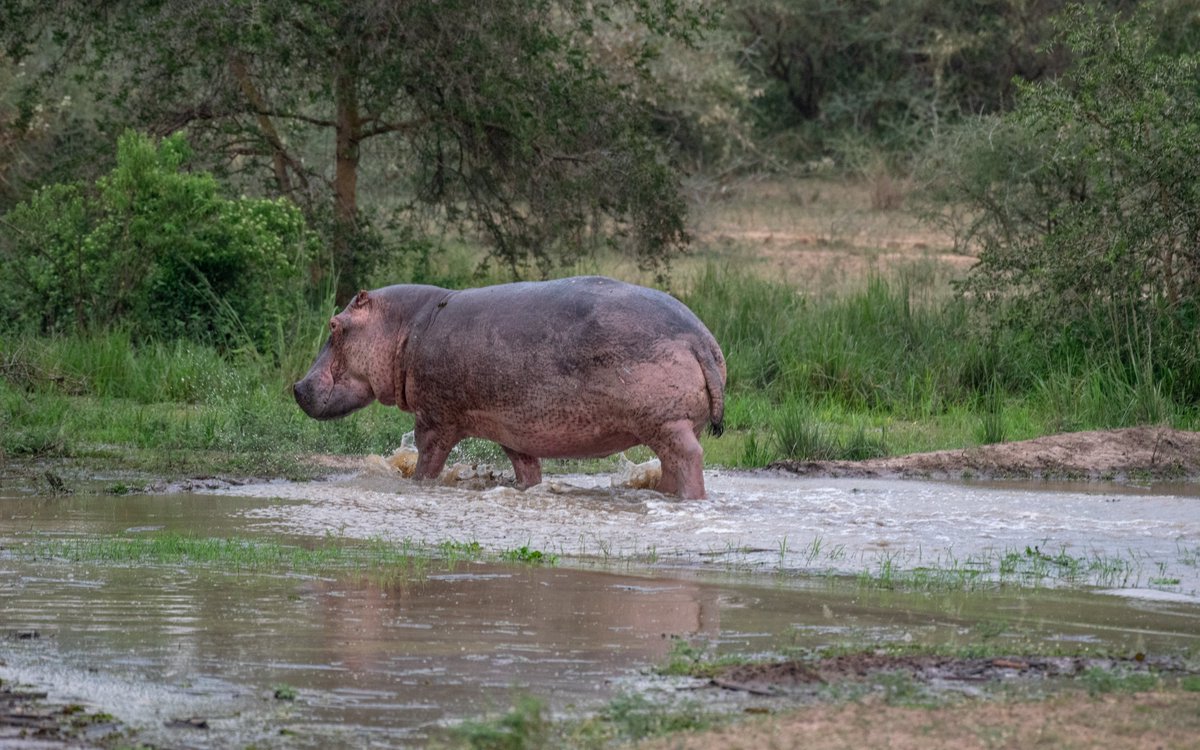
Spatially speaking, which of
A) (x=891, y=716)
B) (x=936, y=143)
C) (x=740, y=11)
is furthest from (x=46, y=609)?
(x=740, y=11)

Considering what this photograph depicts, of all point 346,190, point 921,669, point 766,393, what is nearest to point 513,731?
point 921,669

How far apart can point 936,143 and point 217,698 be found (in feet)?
52.0

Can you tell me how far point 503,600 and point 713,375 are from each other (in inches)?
108

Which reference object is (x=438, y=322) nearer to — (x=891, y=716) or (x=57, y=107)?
(x=891, y=716)

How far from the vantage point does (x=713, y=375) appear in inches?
320

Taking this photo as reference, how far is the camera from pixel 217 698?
418 cm

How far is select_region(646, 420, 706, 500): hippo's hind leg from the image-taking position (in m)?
8.09

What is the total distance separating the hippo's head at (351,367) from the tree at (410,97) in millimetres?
5517

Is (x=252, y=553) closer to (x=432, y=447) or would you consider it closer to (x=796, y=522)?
(x=432, y=447)

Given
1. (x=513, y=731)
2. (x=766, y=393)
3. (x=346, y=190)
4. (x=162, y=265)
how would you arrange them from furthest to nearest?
(x=346, y=190), (x=162, y=265), (x=766, y=393), (x=513, y=731)

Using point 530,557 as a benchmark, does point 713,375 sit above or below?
above

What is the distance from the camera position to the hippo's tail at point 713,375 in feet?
26.6

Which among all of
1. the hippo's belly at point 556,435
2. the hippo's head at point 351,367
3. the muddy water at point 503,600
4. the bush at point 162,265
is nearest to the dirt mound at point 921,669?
the muddy water at point 503,600

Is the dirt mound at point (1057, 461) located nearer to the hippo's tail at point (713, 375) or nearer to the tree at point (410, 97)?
the hippo's tail at point (713, 375)
